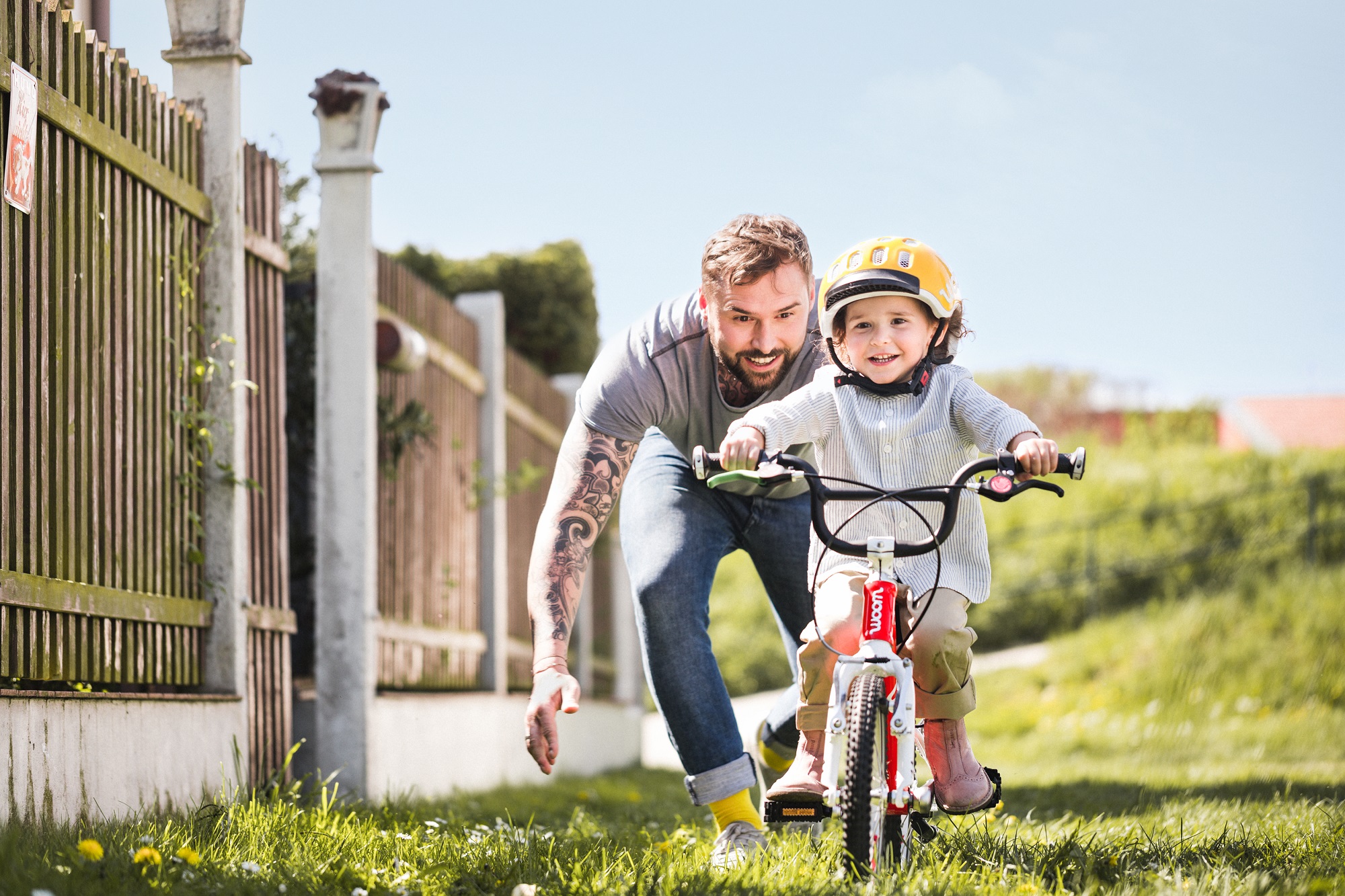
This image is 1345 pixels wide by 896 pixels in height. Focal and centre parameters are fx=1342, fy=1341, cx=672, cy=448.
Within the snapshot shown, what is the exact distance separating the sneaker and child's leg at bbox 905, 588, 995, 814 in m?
0.46

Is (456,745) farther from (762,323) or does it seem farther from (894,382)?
(894,382)

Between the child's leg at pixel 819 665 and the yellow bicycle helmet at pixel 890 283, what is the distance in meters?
0.47

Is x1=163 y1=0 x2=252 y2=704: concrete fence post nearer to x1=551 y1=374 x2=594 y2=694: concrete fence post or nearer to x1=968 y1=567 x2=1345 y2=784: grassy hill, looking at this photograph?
x1=551 y1=374 x2=594 y2=694: concrete fence post

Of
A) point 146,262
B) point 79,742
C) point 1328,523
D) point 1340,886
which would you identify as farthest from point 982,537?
point 1328,523

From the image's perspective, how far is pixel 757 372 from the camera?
3676mm

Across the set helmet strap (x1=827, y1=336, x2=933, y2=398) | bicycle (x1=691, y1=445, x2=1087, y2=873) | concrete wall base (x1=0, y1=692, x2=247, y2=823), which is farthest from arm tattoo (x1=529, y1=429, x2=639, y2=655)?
concrete wall base (x1=0, y1=692, x2=247, y2=823)

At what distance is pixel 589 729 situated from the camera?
932 cm

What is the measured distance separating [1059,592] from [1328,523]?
2788mm

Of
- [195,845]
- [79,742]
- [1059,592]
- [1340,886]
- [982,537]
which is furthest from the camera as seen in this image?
[1059,592]

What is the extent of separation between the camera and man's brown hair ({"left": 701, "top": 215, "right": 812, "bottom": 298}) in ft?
11.3

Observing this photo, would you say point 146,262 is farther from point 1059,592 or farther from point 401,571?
point 1059,592

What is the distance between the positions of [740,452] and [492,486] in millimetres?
4622

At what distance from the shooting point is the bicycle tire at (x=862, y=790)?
2672mm

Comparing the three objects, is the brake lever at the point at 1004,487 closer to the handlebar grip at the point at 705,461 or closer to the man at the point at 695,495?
the handlebar grip at the point at 705,461
